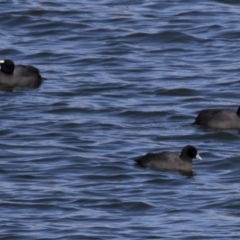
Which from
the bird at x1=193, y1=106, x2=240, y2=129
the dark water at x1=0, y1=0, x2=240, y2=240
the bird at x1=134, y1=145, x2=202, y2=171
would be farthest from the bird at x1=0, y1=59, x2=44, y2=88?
the bird at x1=134, y1=145, x2=202, y2=171

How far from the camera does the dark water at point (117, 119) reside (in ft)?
57.8

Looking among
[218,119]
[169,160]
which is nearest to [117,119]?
[218,119]

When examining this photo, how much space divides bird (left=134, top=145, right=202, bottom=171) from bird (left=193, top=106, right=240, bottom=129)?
218cm

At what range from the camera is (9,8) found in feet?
106

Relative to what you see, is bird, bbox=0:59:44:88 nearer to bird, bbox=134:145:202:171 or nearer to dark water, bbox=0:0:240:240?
Answer: dark water, bbox=0:0:240:240

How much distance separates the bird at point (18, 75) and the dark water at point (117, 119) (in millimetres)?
219

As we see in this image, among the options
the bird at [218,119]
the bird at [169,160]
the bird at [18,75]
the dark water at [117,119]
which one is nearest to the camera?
the dark water at [117,119]

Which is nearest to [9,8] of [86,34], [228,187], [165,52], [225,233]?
[86,34]

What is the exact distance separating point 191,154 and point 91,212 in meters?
2.84

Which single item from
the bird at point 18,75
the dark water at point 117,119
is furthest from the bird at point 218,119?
the bird at point 18,75

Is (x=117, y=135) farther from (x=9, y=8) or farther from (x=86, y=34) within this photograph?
(x=9, y=8)

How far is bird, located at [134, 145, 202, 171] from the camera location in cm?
1991

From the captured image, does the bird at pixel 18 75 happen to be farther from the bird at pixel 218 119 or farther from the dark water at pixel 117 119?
the bird at pixel 218 119

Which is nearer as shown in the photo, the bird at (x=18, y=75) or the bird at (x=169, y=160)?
the bird at (x=169, y=160)
